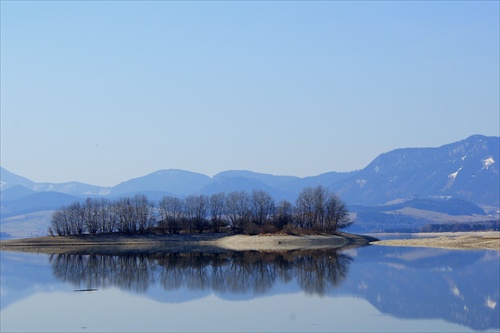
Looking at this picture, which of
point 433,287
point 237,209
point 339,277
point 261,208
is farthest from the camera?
point 237,209

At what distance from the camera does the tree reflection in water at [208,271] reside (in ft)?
130

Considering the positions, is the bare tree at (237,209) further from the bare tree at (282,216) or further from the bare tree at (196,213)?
the bare tree at (282,216)

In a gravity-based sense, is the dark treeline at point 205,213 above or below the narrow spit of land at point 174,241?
above

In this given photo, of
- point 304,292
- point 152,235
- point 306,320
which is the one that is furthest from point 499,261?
point 152,235

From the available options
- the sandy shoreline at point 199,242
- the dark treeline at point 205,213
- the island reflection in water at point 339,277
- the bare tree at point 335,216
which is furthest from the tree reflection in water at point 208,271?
the bare tree at point 335,216

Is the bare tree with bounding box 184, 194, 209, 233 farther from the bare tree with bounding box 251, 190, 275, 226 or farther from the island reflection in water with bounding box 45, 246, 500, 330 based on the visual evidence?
the island reflection in water with bounding box 45, 246, 500, 330

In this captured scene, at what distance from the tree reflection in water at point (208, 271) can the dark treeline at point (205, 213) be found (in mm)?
32146

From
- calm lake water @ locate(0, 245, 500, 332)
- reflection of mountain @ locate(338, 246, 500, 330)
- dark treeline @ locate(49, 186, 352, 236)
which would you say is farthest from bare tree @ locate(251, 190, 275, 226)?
calm lake water @ locate(0, 245, 500, 332)

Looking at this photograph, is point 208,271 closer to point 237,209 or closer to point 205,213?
point 237,209

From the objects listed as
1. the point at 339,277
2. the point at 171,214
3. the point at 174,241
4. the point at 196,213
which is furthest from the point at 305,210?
the point at 339,277

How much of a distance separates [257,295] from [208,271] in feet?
42.2

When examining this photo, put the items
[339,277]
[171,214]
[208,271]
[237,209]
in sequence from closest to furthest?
[339,277] → [208,271] → [171,214] → [237,209]

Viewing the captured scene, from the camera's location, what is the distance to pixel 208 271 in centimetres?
4753

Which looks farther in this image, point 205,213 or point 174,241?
point 205,213
